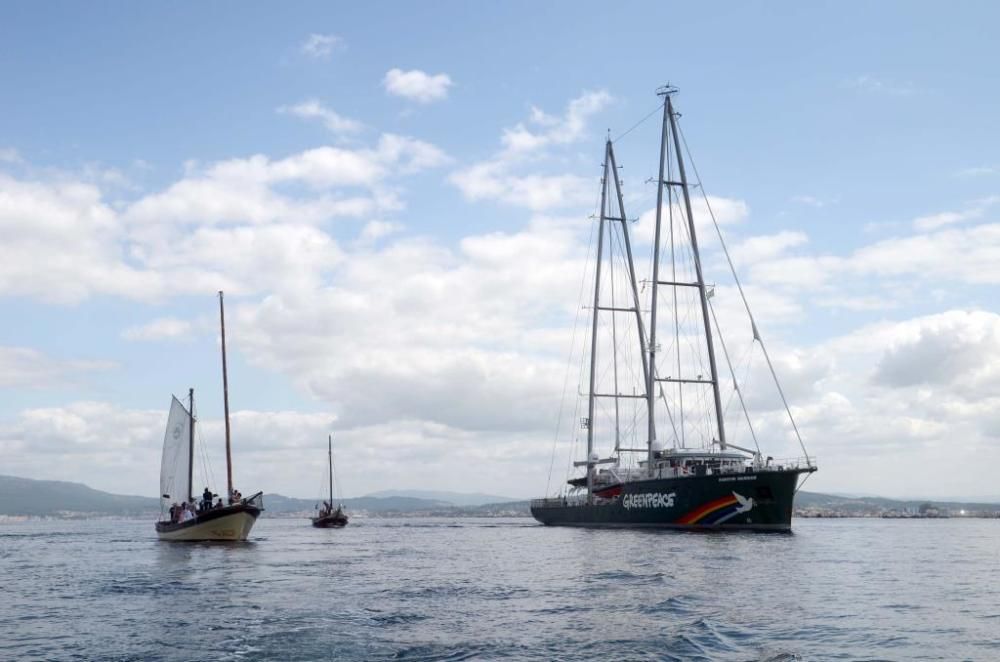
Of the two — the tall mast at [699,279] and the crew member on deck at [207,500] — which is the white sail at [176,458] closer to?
the crew member on deck at [207,500]

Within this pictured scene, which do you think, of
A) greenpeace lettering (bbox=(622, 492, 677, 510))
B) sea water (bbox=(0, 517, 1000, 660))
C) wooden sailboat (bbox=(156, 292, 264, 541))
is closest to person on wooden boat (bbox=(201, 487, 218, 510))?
wooden sailboat (bbox=(156, 292, 264, 541))

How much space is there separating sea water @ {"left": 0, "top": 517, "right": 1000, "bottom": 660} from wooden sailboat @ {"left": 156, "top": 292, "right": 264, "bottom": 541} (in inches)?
475

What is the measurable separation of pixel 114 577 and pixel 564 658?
1111 inches

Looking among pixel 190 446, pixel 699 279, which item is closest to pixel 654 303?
pixel 699 279

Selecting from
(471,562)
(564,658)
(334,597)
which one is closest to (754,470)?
(471,562)

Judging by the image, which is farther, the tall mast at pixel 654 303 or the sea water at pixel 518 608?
the tall mast at pixel 654 303

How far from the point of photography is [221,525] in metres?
62.1

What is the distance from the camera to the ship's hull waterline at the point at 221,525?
61188 millimetres

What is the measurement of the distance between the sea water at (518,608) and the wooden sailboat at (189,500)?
12064mm

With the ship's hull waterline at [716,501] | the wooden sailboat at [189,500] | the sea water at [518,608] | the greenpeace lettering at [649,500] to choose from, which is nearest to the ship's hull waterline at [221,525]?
the wooden sailboat at [189,500]

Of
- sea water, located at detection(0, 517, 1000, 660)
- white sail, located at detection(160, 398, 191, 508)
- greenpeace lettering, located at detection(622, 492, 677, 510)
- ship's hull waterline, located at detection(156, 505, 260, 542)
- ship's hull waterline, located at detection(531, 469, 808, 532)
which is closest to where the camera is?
sea water, located at detection(0, 517, 1000, 660)

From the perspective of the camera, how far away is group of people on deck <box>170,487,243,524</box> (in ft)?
206

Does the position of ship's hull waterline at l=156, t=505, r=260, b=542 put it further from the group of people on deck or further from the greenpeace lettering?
the greenpeace lettering

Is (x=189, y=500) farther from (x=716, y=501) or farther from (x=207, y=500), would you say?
(x=716, y=501)
